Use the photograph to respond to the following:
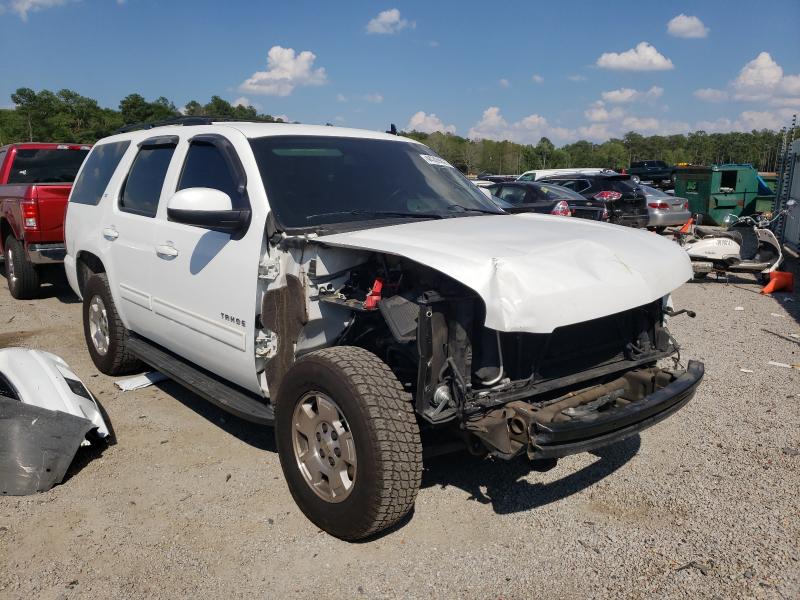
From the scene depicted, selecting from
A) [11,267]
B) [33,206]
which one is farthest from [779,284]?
[11,267]

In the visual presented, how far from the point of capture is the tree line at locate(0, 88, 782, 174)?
199 ft

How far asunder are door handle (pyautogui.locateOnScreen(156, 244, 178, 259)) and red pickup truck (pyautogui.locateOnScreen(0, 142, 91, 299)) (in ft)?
15.0

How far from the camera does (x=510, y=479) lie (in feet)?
12.5

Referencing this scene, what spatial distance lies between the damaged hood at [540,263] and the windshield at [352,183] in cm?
36

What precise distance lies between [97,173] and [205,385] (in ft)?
9.10

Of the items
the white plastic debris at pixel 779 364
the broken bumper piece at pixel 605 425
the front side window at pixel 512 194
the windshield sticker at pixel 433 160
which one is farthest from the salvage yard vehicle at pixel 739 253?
the broken bumper piece at pixel 605 425

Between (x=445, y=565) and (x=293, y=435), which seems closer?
(x=445, y=565)

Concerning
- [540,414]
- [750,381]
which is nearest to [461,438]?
[540,414]

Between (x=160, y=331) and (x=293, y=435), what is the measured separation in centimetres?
178

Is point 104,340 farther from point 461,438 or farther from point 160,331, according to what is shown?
point 461,438

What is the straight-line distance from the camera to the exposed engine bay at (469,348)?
284cm

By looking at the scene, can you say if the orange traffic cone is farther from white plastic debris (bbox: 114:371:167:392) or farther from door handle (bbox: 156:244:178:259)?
door handle (bbox: 156:244:178:259)

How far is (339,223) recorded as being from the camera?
3.55 m

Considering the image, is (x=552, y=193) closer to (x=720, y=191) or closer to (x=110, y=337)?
(x=720, y=191)
